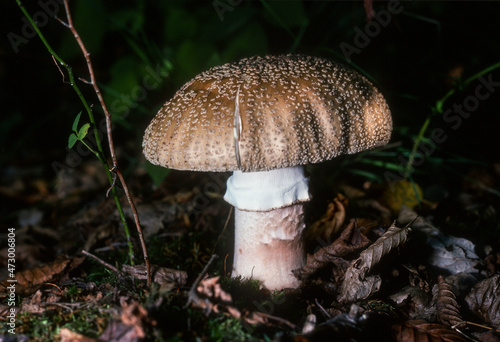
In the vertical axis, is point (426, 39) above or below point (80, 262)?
above

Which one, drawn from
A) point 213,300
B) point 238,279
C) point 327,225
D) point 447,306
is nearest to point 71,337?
point 213,300

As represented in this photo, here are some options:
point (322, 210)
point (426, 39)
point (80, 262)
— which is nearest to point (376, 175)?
point (322, 210)

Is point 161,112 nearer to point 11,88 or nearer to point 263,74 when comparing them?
point 263,74

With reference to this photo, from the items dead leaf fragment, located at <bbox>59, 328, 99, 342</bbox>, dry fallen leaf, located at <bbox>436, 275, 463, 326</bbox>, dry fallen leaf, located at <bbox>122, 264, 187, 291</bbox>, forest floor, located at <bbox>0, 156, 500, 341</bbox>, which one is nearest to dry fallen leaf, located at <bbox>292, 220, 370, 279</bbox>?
forest floor, located at <bbox>0, 156, 500, 341</bbox>

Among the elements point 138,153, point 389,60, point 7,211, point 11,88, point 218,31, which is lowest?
point 7,211

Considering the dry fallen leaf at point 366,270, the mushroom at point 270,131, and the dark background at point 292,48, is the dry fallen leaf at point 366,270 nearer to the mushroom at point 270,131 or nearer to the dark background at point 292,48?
the mushroom at point 270,131

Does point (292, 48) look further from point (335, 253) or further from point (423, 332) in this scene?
point (423, 332)

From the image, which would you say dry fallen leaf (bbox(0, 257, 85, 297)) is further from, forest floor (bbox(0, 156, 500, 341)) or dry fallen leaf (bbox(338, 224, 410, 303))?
dry fallen leaf (bbox(338, 224, 410, 303))
